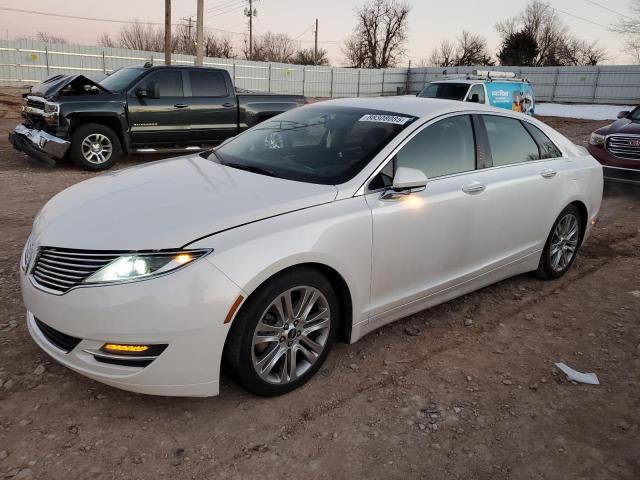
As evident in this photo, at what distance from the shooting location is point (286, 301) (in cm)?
280

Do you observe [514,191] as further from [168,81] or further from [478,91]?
[478,91]

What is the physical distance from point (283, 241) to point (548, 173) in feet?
9.06

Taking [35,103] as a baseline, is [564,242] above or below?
below

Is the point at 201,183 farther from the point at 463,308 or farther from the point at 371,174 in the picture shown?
the point at 463,308

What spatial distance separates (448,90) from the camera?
607 inches

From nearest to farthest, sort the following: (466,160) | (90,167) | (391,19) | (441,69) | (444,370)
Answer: (444,370), (466,160), (90,167), (441,69), (391,19)

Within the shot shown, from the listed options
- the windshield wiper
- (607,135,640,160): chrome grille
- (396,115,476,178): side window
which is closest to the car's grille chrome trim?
the windshield wiper

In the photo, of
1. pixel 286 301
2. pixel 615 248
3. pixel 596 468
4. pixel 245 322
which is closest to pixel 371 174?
pixel 286 301

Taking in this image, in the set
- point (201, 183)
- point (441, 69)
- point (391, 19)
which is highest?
point (391, 19)

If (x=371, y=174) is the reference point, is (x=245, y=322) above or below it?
below

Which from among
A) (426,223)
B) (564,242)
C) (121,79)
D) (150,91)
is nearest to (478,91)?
(150,91)

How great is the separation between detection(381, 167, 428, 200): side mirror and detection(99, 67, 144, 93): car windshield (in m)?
7.53

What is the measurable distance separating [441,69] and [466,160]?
37.6m

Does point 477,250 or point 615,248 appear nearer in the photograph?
point 477,250
